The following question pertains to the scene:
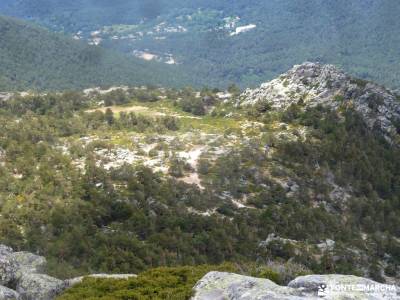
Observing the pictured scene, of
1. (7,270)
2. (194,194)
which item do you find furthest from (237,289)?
(194,194)

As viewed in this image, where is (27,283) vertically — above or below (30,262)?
above

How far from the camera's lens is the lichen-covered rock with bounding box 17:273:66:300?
2633 cm

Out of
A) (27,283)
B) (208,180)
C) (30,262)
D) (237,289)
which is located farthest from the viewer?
Answer: (208,180)

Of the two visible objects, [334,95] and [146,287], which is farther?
[334,95]

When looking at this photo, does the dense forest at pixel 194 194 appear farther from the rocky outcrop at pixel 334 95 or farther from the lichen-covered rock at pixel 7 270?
the lichen-covered rock at pixel 7 270

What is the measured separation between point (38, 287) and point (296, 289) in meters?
11.9

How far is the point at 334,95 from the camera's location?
81.3 m

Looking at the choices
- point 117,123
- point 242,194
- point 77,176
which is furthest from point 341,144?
point 77,176

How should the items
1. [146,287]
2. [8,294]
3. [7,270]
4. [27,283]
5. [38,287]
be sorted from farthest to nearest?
[7,270], [27,283], [38,287], [146,287], [8,294]

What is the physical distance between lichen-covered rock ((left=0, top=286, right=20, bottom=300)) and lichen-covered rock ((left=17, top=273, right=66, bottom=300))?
100 centimetres

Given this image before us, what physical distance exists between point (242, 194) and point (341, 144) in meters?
19.3

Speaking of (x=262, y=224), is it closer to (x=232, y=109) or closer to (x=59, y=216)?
(x=59, y=216)

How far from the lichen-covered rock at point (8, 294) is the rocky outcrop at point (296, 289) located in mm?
7531

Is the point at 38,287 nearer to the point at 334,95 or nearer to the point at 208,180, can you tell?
the point at 208,180
